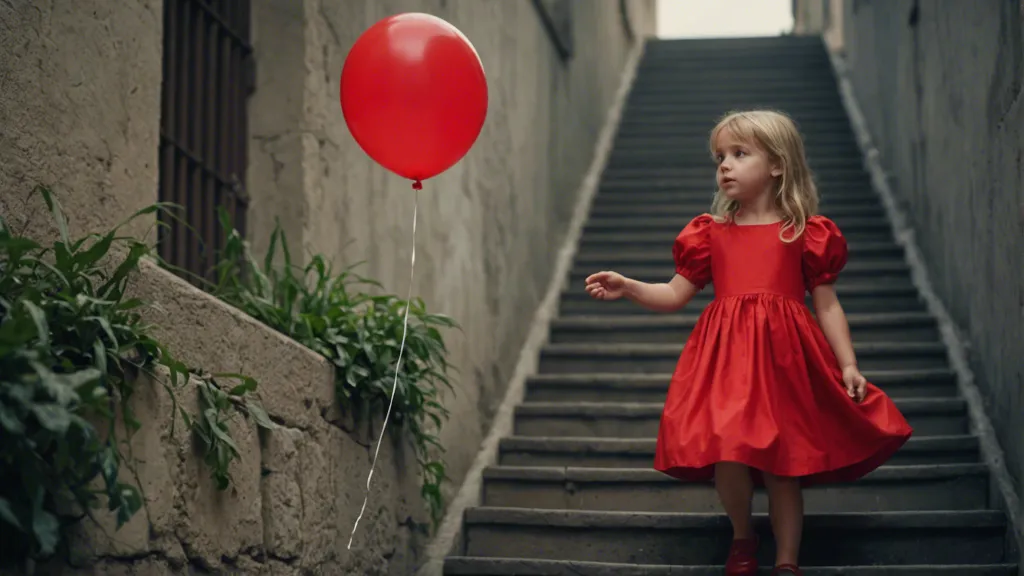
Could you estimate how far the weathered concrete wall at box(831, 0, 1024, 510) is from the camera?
3535mm

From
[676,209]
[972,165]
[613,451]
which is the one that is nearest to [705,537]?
[613,451]

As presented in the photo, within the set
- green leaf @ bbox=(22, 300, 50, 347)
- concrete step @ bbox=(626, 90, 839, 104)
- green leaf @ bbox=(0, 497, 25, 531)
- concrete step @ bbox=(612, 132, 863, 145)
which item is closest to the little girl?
green leaf @ bbox=(22, 300, 50, 347)

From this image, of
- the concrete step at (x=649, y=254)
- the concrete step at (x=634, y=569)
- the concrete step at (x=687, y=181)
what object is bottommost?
the concrete step at (x=634, y=569)

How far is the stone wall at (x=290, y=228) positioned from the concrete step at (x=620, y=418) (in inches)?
9.8

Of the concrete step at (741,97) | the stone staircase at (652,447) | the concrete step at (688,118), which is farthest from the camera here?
the concrete step at (741,97)

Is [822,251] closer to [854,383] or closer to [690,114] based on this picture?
[854,383]

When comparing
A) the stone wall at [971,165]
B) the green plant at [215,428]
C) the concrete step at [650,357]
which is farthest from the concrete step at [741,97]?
the green plant at [215,428]

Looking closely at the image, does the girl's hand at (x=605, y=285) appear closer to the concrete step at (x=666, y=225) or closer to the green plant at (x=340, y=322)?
the green plant at (x=340, y=322)

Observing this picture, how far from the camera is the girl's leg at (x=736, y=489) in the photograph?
10.3 ft

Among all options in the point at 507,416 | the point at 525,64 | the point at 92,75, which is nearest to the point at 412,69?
the point at 92,75

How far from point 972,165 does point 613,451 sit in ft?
5.58

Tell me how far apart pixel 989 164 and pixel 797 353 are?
132 centimetres

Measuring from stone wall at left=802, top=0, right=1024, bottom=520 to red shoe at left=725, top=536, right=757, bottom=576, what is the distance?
811 mm

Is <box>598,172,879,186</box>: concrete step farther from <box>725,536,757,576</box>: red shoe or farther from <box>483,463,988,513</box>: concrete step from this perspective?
<box>725,536,757,576</box>: red shoe
